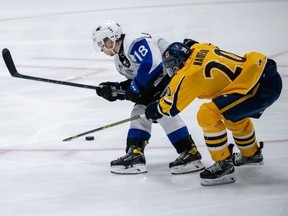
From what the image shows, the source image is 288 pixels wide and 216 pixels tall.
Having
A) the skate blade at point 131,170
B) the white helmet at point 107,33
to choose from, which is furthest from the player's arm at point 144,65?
the skate blade at point 131,170

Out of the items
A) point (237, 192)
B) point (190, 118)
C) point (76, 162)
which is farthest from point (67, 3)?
point (237, 192)

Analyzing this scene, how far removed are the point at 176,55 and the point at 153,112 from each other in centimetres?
32

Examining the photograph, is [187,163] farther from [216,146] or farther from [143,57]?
[143,57]

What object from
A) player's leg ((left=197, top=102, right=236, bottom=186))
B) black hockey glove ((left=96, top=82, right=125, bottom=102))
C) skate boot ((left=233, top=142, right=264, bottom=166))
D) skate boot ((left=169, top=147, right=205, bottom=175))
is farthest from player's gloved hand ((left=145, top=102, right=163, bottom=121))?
skate boot ((left=233, top=142, right=264, bottom=166))

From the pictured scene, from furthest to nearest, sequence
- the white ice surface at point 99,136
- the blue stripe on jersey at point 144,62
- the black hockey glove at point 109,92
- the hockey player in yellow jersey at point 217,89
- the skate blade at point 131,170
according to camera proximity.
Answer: the black hockey glove at point 109,92 < the skate blade at point 131,170 < the blue stripe on jersey at point 144,62 < the hockey player in yellow jersey at point 217,89 < the white ice surface at point 99,136

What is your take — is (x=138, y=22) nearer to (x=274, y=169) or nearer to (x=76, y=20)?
(x=76, y=20)

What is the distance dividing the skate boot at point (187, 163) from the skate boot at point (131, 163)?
16 cm

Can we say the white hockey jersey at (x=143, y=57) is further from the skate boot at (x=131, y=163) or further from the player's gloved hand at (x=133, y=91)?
the skate boot at (x=131, y=163)

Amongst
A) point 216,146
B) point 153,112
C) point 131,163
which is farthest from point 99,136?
point 216,146

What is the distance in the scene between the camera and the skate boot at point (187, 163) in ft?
13.8

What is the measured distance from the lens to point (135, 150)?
431 centimetres

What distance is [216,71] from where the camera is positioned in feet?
12.5

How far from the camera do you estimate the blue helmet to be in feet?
12.6

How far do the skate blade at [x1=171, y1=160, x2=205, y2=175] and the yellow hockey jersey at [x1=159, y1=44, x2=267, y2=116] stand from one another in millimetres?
440
